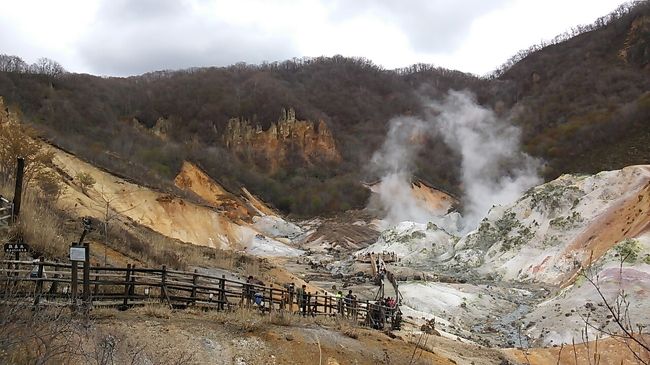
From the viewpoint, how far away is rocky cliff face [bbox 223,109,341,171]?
106m

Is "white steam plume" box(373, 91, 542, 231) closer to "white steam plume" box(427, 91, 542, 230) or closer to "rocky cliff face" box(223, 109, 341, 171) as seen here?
"white steam plume" box(427, 91, 542, 230)

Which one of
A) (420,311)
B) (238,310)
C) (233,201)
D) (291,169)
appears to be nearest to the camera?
(238,310)

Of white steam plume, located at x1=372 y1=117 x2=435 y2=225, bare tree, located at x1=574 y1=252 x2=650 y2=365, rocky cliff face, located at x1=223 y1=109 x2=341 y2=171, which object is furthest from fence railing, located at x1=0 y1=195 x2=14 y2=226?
rocky cliff face, located at x1=223 y1=109 x2=341 y2=171

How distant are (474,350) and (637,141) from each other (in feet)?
194

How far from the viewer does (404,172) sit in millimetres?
98875

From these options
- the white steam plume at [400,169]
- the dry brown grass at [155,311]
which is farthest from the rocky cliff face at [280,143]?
the dry brown grass at [155,311]

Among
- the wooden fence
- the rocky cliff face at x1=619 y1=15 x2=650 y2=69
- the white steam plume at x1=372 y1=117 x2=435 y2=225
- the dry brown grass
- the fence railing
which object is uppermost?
the rocky cliff face at x1=619 y1=15 x2=650 y2=69

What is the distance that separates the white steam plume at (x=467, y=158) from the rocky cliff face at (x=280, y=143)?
1321 centimetres

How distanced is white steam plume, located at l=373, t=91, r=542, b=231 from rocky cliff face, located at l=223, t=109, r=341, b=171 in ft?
43.3

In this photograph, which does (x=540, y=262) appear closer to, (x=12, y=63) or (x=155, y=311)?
(x=155, y=311)

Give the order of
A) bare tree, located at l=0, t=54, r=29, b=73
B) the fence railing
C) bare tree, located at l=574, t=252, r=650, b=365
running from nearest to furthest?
bare tree, located at l=574, t=252, r=650, b=365 < the fence railing < bare tree, located at l=0, t=54, r=29, b=73

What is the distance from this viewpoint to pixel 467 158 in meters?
104

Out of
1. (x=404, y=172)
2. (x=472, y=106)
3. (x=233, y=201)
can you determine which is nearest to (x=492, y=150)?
(x=404, y=172)

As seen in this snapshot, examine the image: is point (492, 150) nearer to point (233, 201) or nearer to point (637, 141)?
point (637, 141)
